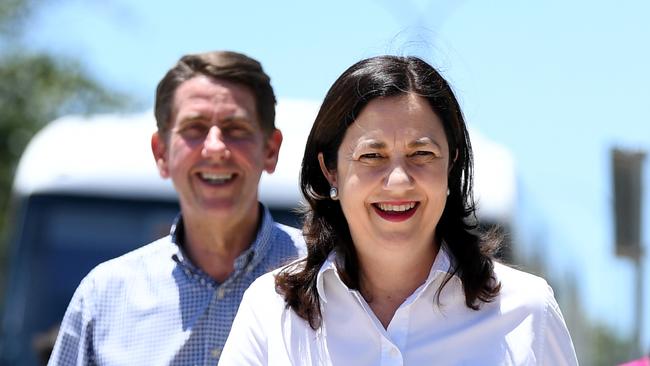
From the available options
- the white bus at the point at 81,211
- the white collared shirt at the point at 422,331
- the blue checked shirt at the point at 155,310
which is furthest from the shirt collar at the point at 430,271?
the white bus at the point at 81,211

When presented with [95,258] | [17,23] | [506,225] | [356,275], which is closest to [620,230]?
[506,225]

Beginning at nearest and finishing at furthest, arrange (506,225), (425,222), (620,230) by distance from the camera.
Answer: (425,222) < (506,225) < (620,230)

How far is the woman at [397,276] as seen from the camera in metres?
3.70

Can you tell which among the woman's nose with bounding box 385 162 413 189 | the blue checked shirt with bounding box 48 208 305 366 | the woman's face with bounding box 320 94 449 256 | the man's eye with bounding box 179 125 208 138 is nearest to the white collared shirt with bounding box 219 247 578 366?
the woman's face with bounding box 320 94 449 256

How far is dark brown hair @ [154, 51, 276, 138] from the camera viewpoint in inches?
197

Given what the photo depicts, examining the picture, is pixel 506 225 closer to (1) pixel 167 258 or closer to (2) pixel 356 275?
(1) pixel 167 258

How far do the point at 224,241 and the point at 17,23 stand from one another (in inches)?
957

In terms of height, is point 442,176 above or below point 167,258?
above

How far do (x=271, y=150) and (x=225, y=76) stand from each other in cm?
31

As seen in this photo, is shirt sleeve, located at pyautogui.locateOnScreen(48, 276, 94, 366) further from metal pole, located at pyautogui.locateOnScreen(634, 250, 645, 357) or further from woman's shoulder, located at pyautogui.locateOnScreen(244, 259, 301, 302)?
metal pole, located at pyautogui.locateOnScreen(634, 250, 645, 357)

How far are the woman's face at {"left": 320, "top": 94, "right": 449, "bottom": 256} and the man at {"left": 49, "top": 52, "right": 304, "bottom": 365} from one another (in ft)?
3.58

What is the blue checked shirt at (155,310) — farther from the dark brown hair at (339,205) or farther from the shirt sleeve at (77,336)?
the dark brown hair at (339,205)

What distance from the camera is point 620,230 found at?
11406 millimetres

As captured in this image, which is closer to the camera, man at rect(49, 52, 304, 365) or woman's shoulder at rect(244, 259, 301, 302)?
woman's shoulder at rect(244, 259, 301, 302)
